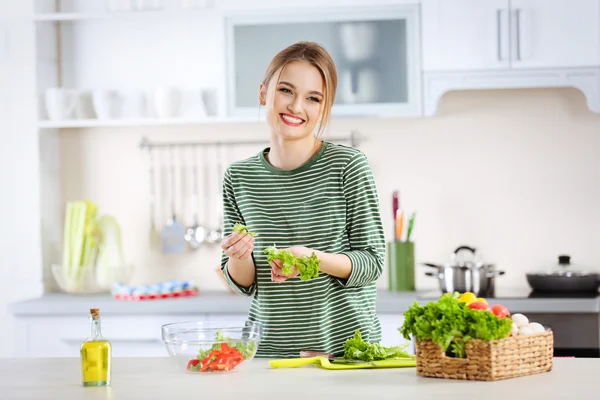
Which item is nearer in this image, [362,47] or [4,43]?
[362,47]

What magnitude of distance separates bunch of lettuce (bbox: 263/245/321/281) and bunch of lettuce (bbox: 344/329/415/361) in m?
0.19

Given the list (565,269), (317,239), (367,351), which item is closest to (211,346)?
(367,351)

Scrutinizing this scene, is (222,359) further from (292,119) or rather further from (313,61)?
(313,61)

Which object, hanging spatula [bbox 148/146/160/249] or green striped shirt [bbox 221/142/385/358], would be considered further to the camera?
hanging spatula [bbox 148/146/160/249]

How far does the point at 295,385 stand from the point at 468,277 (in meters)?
1.95

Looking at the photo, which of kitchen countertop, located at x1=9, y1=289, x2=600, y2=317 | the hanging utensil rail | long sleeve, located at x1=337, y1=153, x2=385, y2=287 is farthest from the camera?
the hanging utensil rail

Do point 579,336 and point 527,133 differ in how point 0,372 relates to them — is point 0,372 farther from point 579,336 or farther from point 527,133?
point 527,133

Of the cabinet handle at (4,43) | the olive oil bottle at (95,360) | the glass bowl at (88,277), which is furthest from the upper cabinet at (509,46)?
the olive oil bottle at (95,360)

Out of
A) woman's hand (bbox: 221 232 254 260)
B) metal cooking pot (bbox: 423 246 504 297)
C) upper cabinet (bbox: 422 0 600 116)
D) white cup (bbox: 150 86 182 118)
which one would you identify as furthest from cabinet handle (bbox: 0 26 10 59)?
woman's hand (bbox: 221 232 254 260)

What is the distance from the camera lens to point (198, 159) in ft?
14.3

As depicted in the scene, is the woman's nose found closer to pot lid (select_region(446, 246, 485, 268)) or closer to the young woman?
the young woman

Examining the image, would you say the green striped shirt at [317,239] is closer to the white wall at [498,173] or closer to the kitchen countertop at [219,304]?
the kitchen countertop at [219,304]

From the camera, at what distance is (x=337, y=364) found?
2.05 metres

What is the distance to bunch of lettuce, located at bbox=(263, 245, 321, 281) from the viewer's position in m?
2.00
